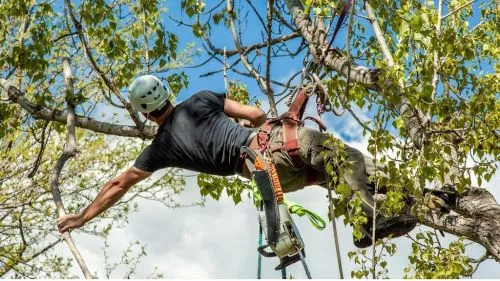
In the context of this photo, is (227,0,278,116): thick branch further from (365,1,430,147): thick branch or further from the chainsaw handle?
the chainsaw handle

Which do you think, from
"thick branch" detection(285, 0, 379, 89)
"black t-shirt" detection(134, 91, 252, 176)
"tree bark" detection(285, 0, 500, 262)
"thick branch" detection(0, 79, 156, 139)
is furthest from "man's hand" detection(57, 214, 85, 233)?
"tree bark" detection(285, 0, 500, 262)

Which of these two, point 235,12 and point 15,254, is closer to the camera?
point 235,12

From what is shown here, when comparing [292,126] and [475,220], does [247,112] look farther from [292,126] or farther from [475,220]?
[475,220]

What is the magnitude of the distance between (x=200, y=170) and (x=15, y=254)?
345 inches

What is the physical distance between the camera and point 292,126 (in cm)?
536

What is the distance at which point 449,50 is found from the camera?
226 inches

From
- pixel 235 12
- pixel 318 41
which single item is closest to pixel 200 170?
pixel 318 41

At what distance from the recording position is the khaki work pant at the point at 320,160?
5.18 m

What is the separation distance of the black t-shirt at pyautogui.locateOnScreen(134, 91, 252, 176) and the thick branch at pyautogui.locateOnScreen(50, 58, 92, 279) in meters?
0.52

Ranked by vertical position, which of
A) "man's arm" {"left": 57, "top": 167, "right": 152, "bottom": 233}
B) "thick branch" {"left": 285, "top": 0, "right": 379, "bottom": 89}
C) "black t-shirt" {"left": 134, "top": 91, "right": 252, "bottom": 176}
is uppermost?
"thick branch" {"left": 285, "top": 0, "right": 379, "bottom": 89}

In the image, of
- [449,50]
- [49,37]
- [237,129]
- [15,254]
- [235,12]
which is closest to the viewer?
[237,129]

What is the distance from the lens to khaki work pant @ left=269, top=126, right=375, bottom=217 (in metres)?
5.18

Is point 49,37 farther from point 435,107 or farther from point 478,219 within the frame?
point 478,219

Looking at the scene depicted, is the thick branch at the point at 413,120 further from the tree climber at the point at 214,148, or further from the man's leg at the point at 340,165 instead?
the tree climber at the point at 214,148
